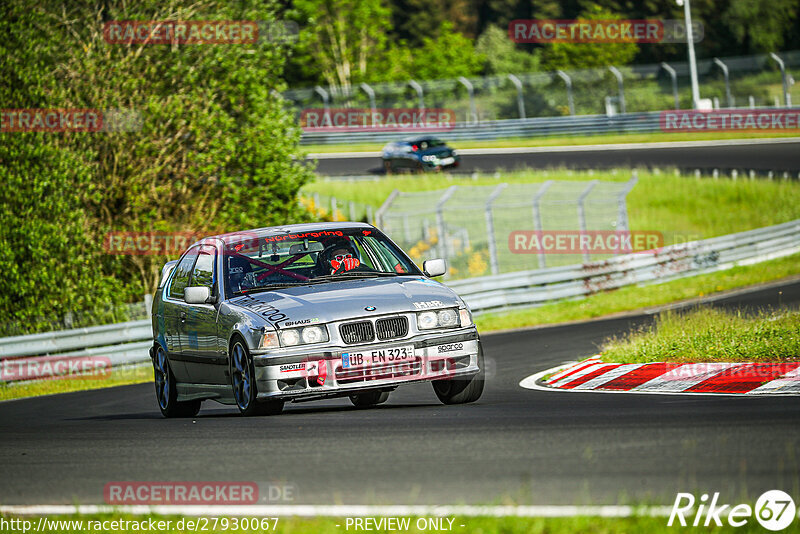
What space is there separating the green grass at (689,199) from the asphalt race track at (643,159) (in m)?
2.03

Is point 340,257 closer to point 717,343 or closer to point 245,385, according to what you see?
point 245,385

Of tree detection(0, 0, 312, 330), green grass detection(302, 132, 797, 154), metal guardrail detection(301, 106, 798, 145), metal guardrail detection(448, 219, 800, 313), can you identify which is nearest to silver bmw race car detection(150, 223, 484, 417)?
metal guardrail detection(448, 219, 800, 313)

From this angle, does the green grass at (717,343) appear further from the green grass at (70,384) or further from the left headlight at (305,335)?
the green grass at (70,384)

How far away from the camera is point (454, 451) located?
7043mm

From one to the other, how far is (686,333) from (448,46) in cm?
6735

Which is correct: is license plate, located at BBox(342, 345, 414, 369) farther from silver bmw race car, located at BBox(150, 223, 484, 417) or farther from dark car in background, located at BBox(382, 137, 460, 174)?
dark car in background, located at BBox(382, 137, 460, 174)

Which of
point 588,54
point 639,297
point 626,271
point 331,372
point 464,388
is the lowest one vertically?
point 639,297

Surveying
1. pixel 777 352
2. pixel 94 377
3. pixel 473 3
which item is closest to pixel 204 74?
pixel 94 377

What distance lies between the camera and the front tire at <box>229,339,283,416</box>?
9297mm

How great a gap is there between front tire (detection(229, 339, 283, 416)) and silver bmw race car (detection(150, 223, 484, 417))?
1cm

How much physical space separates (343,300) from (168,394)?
2.85 m

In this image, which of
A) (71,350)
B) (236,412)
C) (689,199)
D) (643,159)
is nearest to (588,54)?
(643,159)

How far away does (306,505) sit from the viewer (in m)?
5.85

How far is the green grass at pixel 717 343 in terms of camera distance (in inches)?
443
